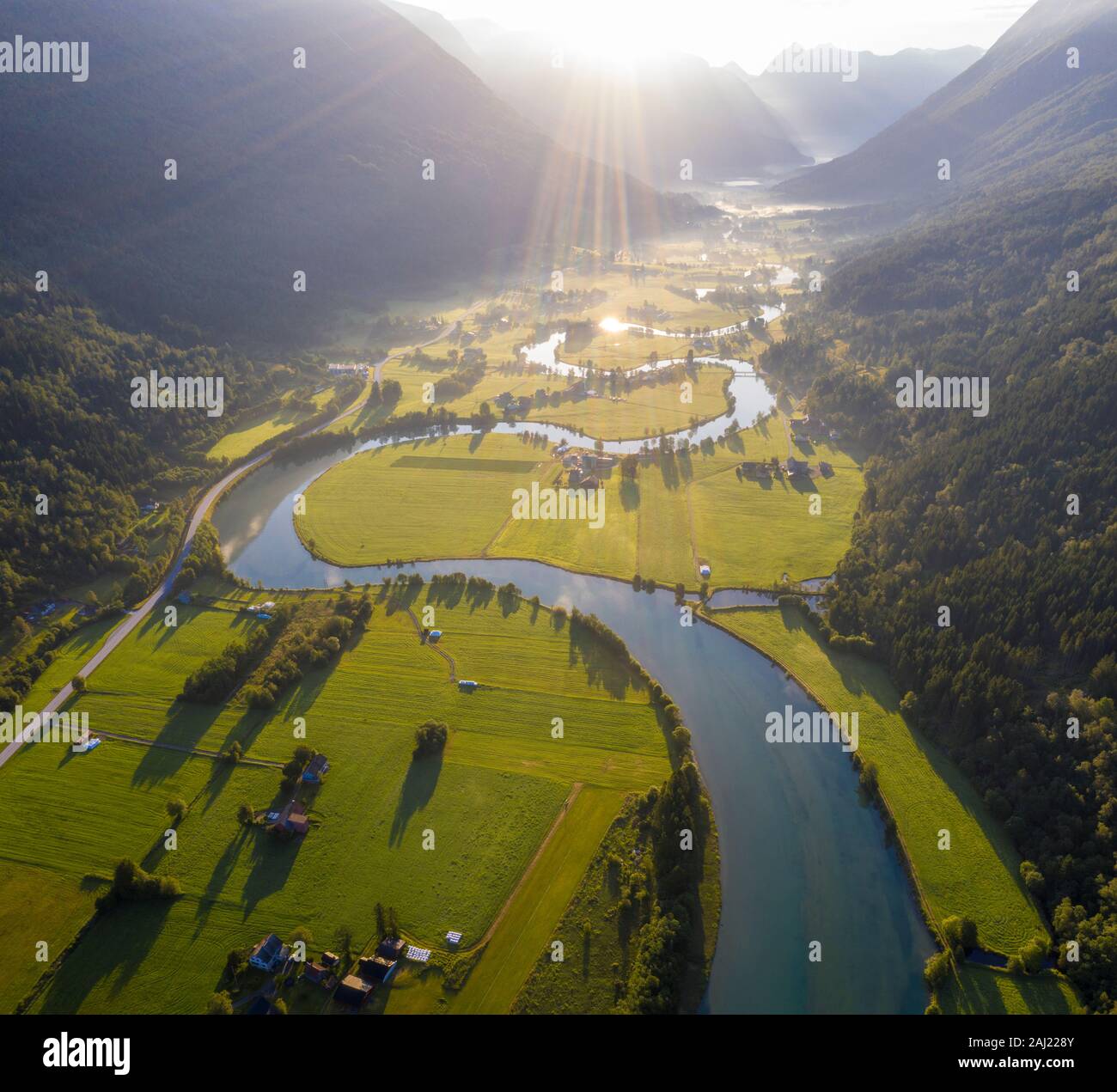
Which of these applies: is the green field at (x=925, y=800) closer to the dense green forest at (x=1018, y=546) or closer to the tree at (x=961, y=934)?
the tree at (x=961, y=934)

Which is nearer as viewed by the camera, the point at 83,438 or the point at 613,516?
the point at 613,516

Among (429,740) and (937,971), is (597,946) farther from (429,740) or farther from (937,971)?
(429,740)

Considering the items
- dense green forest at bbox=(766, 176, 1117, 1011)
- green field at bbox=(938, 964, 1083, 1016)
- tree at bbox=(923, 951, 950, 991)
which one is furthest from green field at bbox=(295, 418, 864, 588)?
green field at bbox=(938, 964, 1083, 1016)

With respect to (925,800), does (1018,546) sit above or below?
above

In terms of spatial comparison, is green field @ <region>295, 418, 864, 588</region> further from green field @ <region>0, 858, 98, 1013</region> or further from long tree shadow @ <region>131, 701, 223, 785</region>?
green field @ <region>0, 858, 98, 1013</region>

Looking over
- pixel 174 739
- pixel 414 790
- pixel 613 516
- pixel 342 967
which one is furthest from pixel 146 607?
pixel 613 516

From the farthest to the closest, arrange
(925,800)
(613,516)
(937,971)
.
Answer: (613,516) < (925,800) < (937,971)
